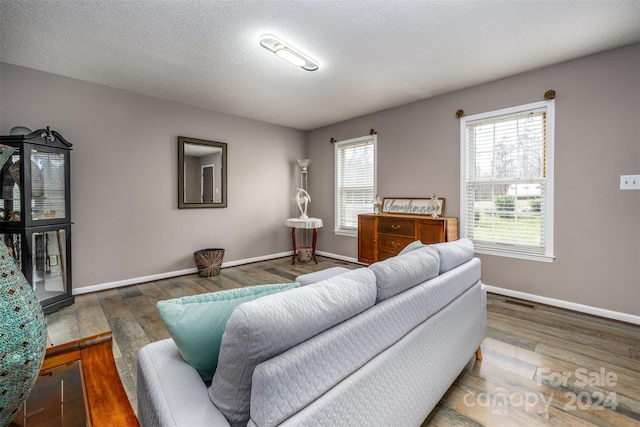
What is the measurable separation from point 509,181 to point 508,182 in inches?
0.6

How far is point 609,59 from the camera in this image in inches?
104

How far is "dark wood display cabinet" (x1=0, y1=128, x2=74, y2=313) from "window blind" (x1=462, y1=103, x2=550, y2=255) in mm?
4580

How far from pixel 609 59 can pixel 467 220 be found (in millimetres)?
1986

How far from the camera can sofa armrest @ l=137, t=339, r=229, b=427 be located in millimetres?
736

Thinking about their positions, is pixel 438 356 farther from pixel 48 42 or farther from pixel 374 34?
pixel 48 42

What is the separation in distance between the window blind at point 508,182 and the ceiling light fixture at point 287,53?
6.92ft

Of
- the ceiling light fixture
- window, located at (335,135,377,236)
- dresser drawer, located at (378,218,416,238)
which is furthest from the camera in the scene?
window, located at (335,135,377,236)

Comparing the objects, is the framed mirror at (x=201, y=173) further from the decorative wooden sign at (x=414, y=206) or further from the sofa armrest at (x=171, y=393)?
the sofa armrest at (x=171, y=393)

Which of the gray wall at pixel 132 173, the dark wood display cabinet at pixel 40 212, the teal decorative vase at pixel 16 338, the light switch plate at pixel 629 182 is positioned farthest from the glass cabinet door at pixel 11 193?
the light switch plate at pixel 629 182

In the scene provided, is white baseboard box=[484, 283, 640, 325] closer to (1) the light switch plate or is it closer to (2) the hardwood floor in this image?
(2) the hardwood floor

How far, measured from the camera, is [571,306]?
9.34 feet

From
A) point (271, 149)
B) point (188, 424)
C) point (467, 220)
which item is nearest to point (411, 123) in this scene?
point (467, 220)

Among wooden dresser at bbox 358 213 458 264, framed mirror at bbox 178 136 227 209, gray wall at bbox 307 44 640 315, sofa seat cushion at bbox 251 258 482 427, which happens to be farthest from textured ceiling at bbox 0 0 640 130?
sofa seat cushion at bbox 251 258 482 427

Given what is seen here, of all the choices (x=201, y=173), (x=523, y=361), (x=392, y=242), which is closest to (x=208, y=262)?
(x=201, y=173)
